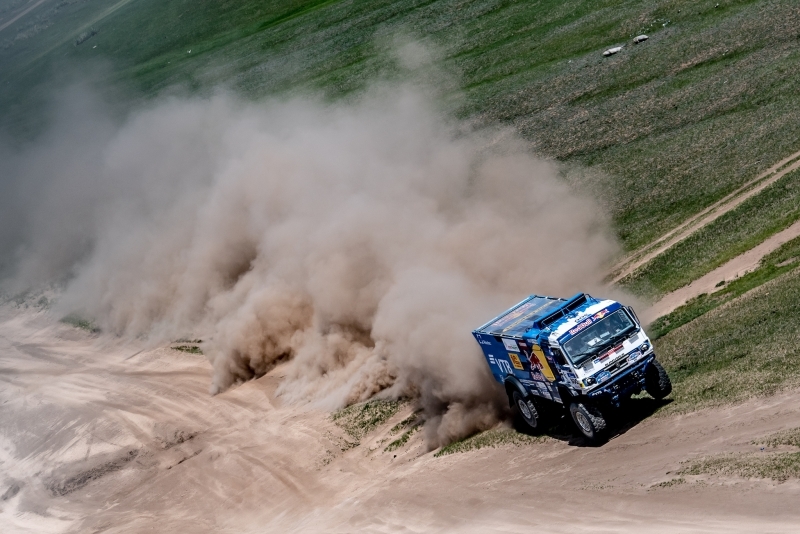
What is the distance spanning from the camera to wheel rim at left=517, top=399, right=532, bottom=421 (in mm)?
21594

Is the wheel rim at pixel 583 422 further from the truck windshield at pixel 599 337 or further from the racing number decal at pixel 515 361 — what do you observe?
the racing number decal at pixel 515 361

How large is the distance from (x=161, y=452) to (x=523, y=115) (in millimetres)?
30185

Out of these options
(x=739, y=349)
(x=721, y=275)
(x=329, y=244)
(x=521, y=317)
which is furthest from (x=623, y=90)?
(x=521, y=317)

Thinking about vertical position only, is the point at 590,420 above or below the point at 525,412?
above

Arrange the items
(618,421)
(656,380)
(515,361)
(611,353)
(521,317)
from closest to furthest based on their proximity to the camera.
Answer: (611,353), (656,380), (618,421), (515,361), (521,317)

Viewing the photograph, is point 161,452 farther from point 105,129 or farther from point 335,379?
point 105,129

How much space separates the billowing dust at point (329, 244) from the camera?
89.6 ft

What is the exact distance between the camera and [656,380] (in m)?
20.3

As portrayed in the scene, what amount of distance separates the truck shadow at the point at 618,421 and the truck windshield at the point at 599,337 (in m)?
2.08

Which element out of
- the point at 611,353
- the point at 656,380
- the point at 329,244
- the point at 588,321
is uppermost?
the point at 329,244

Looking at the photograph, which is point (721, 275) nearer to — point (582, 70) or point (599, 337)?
point (599, 337)

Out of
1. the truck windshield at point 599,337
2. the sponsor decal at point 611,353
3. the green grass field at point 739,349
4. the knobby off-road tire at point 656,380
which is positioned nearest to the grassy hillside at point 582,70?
the green grass field at point 739,349

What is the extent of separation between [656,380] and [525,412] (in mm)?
3214

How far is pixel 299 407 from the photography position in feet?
98.6
